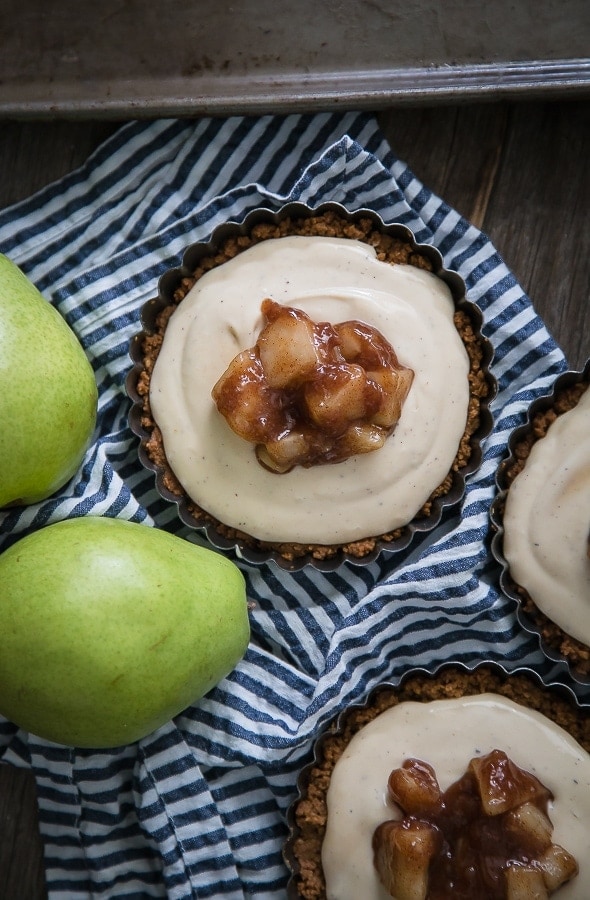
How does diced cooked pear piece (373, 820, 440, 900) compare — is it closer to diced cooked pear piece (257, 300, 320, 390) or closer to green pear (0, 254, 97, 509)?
diced cooked pear piece (257, 300, 320, 390)

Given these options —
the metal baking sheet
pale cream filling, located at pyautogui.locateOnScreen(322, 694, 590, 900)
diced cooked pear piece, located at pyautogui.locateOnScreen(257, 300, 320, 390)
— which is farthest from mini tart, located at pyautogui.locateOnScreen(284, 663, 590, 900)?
the metal baking sheet

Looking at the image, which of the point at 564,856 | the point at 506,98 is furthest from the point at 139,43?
the point at 564,856

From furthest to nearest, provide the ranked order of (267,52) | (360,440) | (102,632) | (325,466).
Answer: (267,52)
(325,466)
(360,440)
(102,632)

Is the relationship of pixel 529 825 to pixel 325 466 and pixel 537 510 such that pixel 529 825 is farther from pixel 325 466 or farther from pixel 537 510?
pixel 325 466

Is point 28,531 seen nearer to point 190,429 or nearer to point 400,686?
point 190,429

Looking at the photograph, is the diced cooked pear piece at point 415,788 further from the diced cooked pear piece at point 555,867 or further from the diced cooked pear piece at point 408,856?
the diced cooked pear piece at point 555,867

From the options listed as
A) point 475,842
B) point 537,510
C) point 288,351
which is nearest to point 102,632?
point 288,351
